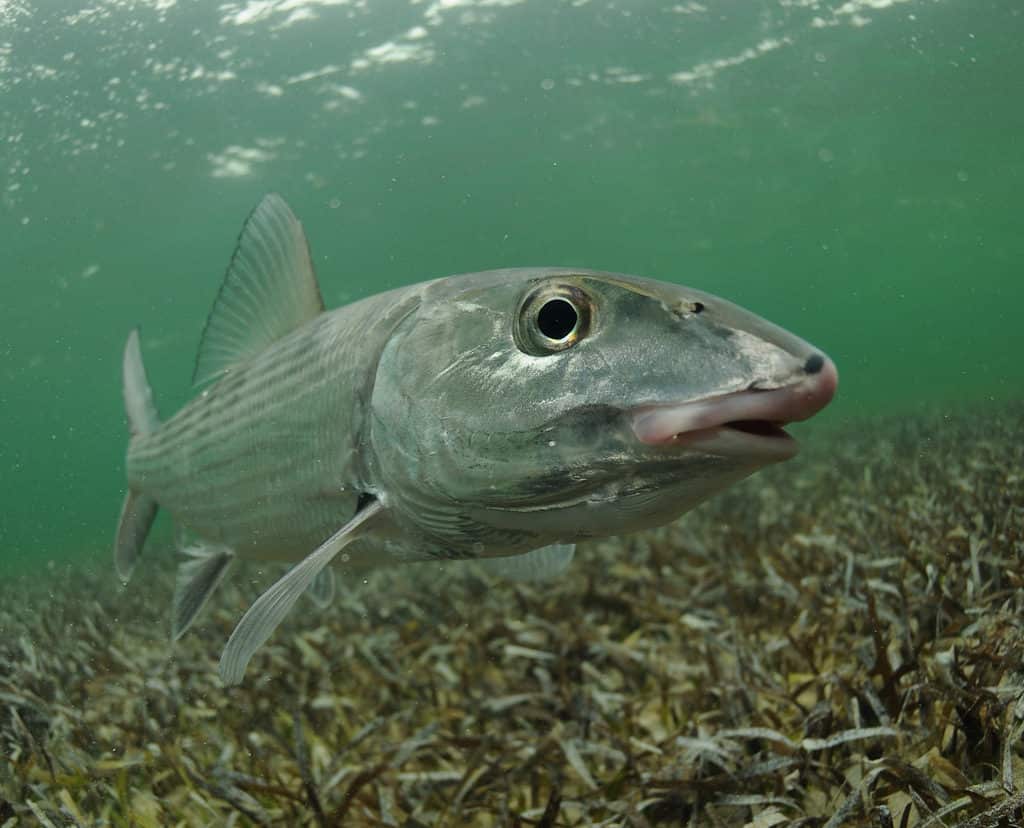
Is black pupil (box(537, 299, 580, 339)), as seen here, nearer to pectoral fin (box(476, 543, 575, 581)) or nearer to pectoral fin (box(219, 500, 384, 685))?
pectoral fin (box(219, 500, 384, 685))

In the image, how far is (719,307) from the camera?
1.67 meters

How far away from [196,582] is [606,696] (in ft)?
5.71

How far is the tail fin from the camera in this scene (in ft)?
13.1

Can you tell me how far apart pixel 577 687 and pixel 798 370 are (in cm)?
222

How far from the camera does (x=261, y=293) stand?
3201 mm

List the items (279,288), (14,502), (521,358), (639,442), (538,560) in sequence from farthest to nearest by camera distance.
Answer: (14,502), (279,288), (538,560), (521,358), (639,442)

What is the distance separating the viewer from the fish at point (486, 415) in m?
1.58

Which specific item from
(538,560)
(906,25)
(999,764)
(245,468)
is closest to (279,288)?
(245,468)

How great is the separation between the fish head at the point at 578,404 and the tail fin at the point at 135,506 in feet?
7.93

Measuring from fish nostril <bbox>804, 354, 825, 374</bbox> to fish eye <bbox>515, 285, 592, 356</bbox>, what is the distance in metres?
0.46

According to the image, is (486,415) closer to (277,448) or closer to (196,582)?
(277,448)

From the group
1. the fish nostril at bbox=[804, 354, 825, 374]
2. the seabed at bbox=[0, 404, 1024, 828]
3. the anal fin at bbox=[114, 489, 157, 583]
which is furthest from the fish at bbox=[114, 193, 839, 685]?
the anal fin at bbox=[114, 489, 157, 583]

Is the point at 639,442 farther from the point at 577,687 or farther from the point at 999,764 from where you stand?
the point at 577,687

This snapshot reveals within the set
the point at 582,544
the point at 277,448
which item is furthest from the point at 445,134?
the point at 277,448
